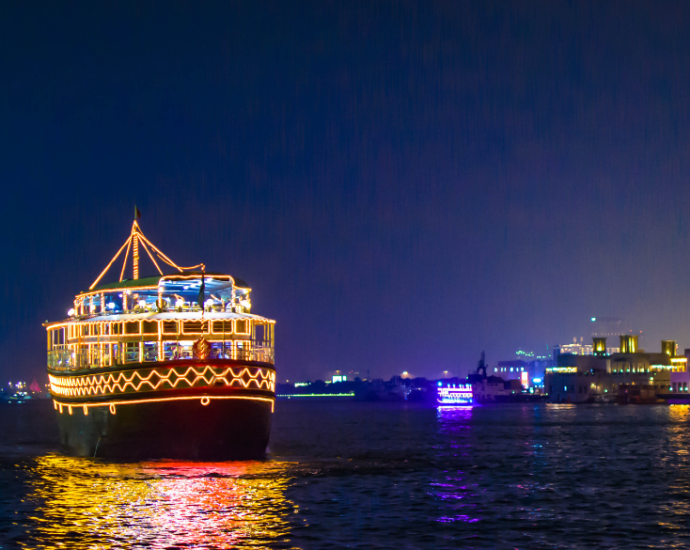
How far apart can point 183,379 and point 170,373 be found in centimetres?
73

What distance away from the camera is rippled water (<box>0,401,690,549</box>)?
2436 cm

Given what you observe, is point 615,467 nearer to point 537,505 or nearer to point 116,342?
point 537,505

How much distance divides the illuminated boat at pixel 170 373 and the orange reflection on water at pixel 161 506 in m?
1.50

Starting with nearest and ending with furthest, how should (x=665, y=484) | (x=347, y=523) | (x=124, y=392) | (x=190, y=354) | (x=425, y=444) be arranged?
1. (x=347, y=523)
2. (x=665, y=484)
3. (x=124, y=392)
4. (x=190, y=354)
5. (x=425, y=444)

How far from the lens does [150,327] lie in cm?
4341

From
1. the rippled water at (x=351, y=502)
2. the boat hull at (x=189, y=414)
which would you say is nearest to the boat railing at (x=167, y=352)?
the boat hull at (x=189, y=414)

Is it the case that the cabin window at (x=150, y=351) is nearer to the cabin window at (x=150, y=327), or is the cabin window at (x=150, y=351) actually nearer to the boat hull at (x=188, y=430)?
the cabin window at (x=150, y=327)

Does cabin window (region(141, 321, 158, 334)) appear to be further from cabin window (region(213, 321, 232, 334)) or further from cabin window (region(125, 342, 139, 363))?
cabin window (region(213, 321, 232, 334))

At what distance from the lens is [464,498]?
107 ft

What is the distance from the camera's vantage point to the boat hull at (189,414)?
130ft

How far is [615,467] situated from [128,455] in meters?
25.5

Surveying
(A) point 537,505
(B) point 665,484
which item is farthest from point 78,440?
(B) point 665,484

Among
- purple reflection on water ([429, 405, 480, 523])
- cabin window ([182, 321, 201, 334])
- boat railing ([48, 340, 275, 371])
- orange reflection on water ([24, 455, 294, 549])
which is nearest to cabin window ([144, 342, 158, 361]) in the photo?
boat railing ([48, 340, 275, 371])

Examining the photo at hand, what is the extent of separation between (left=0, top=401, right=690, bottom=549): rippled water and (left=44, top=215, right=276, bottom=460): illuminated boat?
4.35 feet
